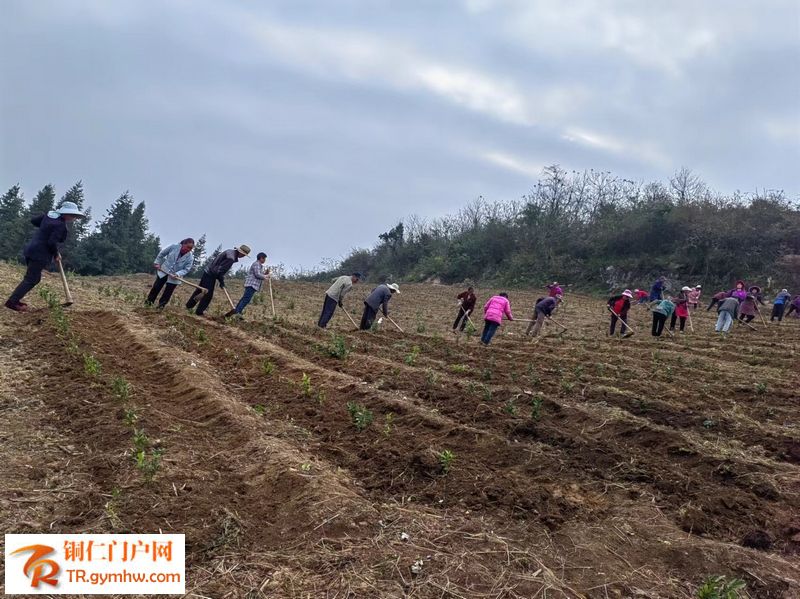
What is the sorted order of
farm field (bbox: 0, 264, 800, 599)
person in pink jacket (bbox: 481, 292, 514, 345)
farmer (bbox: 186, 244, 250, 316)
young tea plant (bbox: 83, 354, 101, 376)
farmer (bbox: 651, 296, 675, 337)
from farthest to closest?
farmer (bbox: 651, 296, 675, 337) < person in pink jacket (bbox: 481, 292, 514, 345) < farmer (bbox: 186, 244, 250, 316) < young tea plant (bbox: 83, 354, 101, 376) < farm field (bbox: 0, 264, 800, 599)

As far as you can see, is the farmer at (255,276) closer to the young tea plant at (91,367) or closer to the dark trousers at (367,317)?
the dark trousers at (367,317)

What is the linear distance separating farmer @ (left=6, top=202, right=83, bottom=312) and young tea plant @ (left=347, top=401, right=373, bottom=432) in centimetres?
535

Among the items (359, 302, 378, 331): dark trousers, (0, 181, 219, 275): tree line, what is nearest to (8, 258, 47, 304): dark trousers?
(359, 302, 378, 331): dark trousers

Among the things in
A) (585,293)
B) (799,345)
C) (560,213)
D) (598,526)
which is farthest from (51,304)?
(560,213)

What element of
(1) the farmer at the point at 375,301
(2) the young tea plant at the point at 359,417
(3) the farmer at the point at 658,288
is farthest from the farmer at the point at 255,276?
(3) the farmer at the point at 658,288

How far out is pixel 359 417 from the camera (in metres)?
5.00

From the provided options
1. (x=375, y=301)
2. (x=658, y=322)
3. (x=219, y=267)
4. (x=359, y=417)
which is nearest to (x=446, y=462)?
(x=359, y=417)

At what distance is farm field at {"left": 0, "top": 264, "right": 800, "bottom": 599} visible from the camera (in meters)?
3.02

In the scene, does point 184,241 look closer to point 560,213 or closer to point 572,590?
point 572,590

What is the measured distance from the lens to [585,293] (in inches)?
1259

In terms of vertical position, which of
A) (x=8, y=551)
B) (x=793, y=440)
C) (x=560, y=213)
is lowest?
(x=8, y=551)

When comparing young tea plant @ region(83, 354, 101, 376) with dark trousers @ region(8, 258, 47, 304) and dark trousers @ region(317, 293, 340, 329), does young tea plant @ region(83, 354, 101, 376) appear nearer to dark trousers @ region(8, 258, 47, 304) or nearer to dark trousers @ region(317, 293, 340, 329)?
dark trousers @ region(8, 258, 47, 304)

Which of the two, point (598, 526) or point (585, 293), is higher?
point (585, 293)

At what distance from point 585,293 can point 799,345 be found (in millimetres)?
19150
